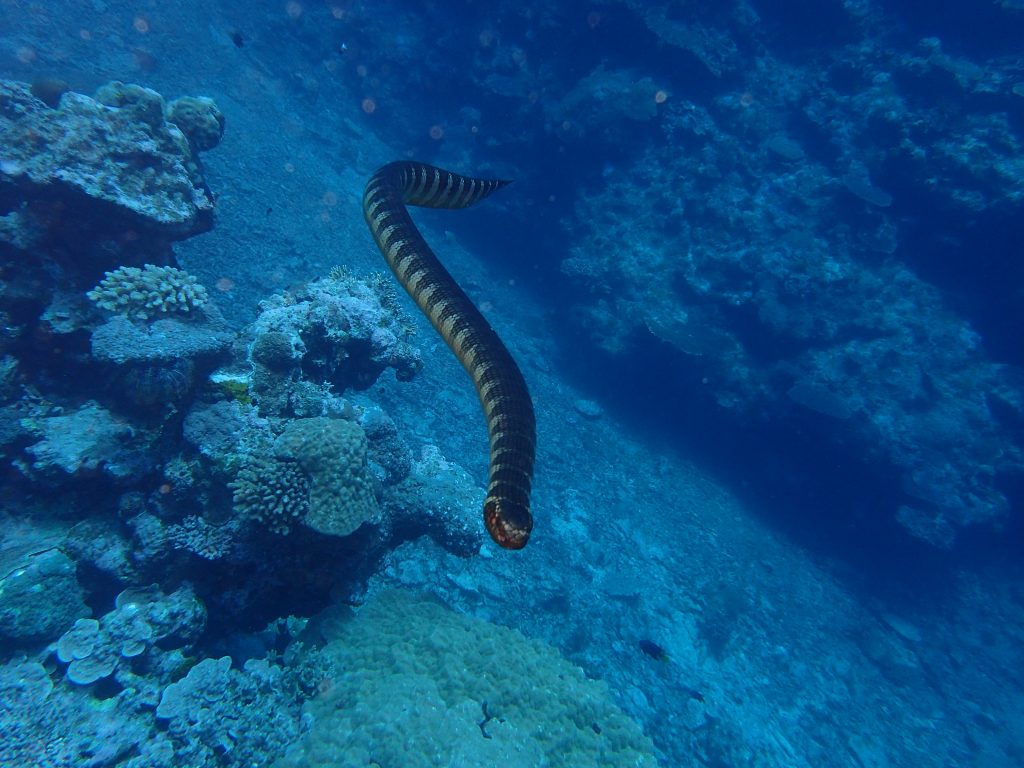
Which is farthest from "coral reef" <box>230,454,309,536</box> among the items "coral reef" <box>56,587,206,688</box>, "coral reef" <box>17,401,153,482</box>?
"coral reef" <box>17,401,153,482</box>

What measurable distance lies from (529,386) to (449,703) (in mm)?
10753

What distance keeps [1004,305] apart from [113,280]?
23910 millimetres

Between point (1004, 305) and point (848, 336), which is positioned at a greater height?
point (1004, 305)

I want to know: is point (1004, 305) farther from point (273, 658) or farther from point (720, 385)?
point (273, 658)

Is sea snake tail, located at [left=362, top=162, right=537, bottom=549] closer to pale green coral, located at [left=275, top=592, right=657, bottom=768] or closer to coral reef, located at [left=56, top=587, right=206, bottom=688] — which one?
pale green coral, located at [left=275, top=592, right=657, bottom=768]

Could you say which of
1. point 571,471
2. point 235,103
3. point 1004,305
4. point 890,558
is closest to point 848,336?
point 1004,305

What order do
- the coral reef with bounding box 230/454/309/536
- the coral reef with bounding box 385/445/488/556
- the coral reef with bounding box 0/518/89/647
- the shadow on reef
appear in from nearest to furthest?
the coral reef with bounding box 0/518/89/647
the coral reef with bounding box 230/454/309/536
the coral reef with bounding box 385/445/488/556
the shadow on reef

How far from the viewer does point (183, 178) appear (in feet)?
21.9

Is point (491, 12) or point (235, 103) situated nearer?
point (235, 103)

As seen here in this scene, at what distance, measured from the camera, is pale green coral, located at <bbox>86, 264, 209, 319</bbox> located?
214 inches

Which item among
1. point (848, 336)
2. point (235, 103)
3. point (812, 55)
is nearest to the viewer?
point (235, 103)

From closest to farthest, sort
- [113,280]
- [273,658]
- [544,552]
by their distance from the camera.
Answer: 1. [273,658]
2. [113,280]
3. [544,552]

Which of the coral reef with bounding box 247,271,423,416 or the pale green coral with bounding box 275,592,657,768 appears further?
the coral reef with bounding box 247,271,423,416

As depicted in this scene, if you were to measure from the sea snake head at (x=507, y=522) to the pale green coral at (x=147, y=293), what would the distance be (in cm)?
512
